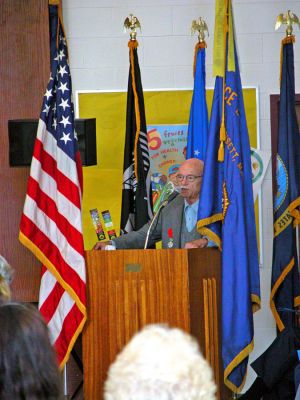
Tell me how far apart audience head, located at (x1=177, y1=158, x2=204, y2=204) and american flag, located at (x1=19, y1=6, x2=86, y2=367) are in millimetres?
585

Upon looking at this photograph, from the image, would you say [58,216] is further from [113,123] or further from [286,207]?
[113,123]

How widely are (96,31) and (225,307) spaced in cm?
230

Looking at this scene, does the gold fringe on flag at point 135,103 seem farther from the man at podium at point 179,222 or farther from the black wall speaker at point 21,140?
the black wall speaker at point 21,140

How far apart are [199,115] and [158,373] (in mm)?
3805

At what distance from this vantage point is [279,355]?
3.87 metres

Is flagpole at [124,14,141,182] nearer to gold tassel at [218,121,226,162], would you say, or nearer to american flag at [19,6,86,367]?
gold tassel at [218,121,226,162]

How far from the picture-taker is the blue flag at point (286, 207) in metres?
4.74

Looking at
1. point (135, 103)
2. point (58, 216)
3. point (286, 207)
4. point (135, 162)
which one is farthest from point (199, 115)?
point (58, 216)

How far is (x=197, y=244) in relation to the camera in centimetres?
404

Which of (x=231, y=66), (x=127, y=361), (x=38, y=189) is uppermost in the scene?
(x=231, y=66)

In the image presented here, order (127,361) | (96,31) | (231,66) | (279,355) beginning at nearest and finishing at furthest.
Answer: (127,361), (279,355), (231,66), (96,31)

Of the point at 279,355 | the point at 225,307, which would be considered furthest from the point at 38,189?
the point at 279,355

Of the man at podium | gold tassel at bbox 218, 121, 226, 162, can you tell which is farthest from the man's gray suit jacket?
gold tassel at bbox 218, 121, 226, 162

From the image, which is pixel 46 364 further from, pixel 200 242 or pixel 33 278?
pixel 33 278
